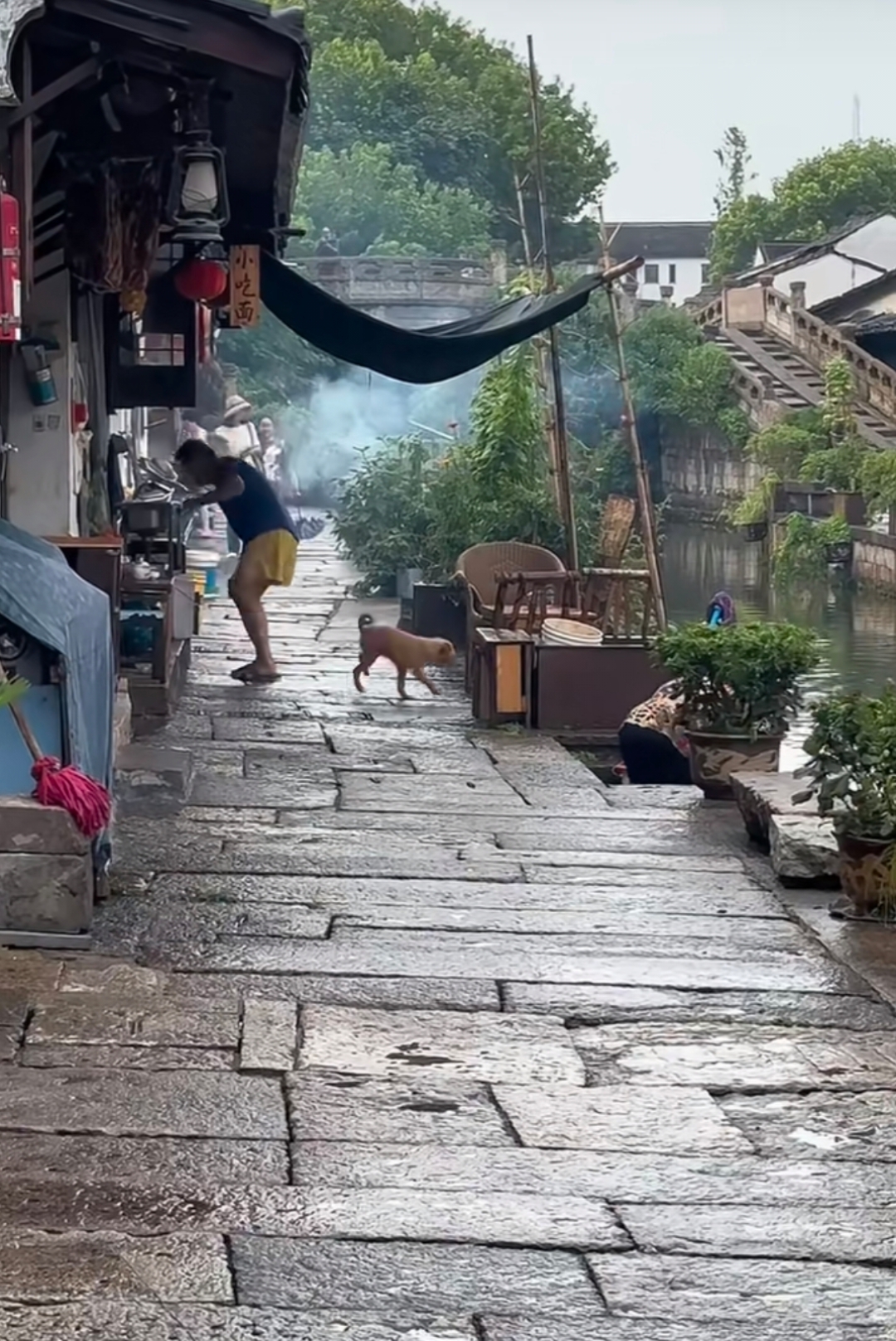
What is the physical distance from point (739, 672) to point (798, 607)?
757 inches

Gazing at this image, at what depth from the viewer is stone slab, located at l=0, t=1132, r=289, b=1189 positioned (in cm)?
437

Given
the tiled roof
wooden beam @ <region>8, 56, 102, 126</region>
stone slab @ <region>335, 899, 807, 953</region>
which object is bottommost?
stone slab @ <region>335, 899, 807, 953</region>

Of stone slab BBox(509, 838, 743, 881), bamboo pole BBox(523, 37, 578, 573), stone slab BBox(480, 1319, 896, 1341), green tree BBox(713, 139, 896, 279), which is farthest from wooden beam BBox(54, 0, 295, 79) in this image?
green tree BBox(713, 139, 896, 279)

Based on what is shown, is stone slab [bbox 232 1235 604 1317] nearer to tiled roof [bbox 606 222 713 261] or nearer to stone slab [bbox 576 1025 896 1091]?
stone slab [bbox 576 1025 896 1091]

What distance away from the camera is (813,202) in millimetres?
67750

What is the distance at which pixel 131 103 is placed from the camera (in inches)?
324

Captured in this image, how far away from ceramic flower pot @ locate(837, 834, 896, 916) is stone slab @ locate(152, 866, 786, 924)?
0.31 metres

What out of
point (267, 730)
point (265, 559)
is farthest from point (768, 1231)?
point (265, 559)

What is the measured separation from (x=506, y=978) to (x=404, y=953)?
1.46 feet

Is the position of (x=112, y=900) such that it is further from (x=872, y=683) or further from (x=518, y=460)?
(x=872, y=683)

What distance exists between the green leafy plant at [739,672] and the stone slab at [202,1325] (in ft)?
22.2

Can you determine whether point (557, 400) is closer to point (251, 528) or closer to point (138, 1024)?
point (251, 528)

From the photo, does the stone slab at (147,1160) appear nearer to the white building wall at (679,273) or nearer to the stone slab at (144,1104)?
the stone slab at (144,1104)

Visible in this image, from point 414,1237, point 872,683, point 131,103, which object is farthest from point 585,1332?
point 872,683
